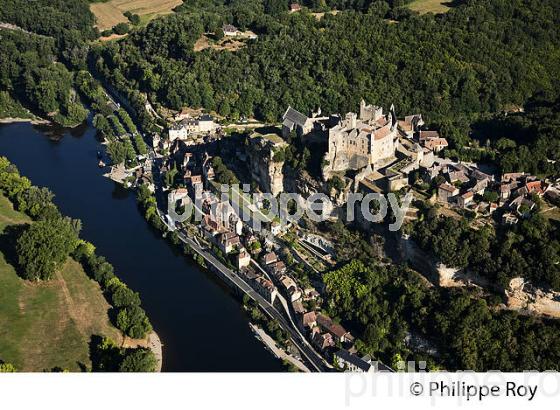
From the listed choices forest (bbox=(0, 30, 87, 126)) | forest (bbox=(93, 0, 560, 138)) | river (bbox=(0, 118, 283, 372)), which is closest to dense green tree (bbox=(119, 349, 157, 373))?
river (bbox=(0, 118, 283, 372))

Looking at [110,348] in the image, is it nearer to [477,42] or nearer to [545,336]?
[545,336]

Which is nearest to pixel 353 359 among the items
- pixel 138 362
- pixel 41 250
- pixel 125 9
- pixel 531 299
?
pixel 531 299

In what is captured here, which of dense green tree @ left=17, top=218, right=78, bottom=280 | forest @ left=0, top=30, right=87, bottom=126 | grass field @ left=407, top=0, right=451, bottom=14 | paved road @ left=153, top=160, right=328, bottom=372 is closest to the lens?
paved road @ left=153, top=160, right=328, bottom=372

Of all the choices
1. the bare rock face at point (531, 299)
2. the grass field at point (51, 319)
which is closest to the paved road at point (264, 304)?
the grass field at point (51, 319)

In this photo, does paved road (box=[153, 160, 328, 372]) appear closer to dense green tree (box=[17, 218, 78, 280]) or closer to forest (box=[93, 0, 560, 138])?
dense green tree (box=[17, 218, 78, 280])

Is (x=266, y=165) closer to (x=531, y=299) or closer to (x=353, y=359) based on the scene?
(x=353, y=359)

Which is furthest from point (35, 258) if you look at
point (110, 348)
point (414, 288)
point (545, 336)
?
point (545, 336)
